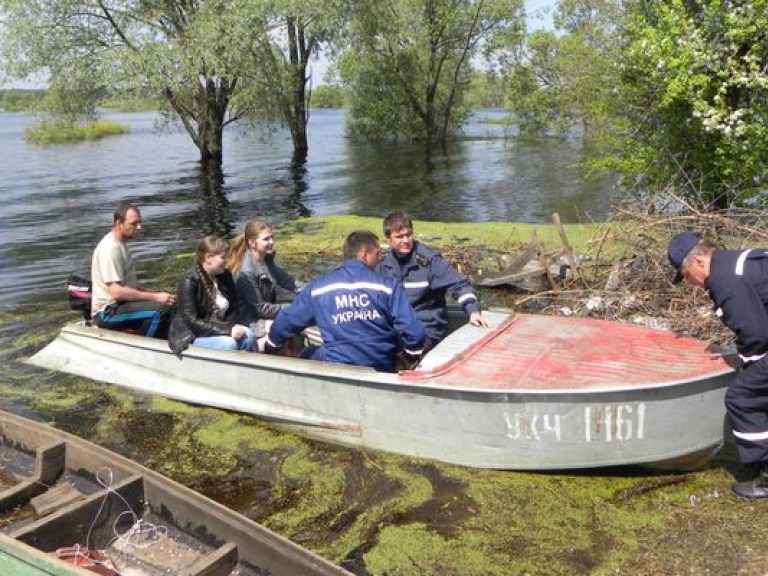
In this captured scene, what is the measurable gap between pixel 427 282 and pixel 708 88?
19.8 feet

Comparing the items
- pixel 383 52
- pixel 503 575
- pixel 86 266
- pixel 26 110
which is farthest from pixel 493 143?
pixel 503 575

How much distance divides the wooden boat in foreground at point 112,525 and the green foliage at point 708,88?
6593mm

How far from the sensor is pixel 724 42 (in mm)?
9414

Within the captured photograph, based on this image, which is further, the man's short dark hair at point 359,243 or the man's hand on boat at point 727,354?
the man's short dark hair at point 359,243

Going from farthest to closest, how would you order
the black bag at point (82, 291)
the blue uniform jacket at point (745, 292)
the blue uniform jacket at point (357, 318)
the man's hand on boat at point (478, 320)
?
1. the black bag at point (82, 291)
2. the man's hand on boat at point (478, 320)
3. the blue uniform jacket at point (357, 318)
4. the blue uniform jacket at point (745, 292)

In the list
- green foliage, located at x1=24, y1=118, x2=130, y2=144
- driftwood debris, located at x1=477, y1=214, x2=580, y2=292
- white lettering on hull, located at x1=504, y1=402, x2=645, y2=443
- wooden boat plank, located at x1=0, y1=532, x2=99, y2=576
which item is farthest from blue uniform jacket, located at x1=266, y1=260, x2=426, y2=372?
green foliage, located at x1=24, y1=118, x2=130, y2=144

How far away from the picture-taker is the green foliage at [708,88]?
30.0ft

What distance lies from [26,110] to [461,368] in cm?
2619

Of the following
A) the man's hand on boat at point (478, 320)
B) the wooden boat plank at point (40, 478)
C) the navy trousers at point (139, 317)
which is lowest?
the wooden boat plank at point (40, 478)

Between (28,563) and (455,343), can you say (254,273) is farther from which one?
(28,563)

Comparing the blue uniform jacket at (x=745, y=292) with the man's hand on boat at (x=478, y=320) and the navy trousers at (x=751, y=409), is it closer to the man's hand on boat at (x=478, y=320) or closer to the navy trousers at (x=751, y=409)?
Result: the navy trousers at (x=751, y=409)

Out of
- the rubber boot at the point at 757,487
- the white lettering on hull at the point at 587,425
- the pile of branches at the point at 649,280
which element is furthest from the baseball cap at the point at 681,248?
the pile of branches at the point at 649,280

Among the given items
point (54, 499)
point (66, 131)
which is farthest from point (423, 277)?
point (66, 131)

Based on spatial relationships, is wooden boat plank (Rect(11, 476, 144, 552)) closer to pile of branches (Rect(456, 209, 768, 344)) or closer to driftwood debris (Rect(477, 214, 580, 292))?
pile of branches (Rect(456, 209, 768, 344))
